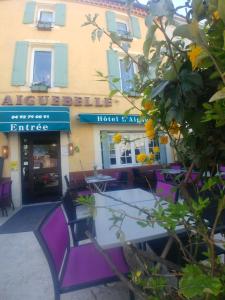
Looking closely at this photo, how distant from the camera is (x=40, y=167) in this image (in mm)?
7656

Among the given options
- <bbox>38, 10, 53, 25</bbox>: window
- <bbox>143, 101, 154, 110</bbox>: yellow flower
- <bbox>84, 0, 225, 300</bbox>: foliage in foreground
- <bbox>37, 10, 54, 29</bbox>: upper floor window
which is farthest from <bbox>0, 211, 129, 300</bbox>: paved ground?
<bbox>38, 10, 53, 25</bbox>: window

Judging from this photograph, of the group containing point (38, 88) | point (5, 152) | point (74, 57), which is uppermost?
point (74, 57)

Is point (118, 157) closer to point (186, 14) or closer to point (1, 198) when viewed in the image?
point (1, 198)

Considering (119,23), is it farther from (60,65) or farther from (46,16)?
(60,65)

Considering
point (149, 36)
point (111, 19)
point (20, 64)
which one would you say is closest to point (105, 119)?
point (20, 64)

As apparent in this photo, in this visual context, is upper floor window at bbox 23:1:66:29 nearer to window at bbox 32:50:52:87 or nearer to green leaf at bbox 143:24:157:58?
window at bbox 32:50:52:87

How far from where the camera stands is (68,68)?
8227 millimetres

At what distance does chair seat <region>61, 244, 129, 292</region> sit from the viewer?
5.41 ft

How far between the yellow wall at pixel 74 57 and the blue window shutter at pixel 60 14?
16 centimetres

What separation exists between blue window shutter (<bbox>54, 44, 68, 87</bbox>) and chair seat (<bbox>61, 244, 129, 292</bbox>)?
6.98 meters

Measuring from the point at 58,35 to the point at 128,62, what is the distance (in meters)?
8.85

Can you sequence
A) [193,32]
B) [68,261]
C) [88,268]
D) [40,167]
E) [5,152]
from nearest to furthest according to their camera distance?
[193,32], [88,268], [68,261], [5,152], [40,167]

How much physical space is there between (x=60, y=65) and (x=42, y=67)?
0.85m

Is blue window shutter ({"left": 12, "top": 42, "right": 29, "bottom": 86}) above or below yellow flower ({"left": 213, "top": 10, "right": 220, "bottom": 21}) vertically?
above
